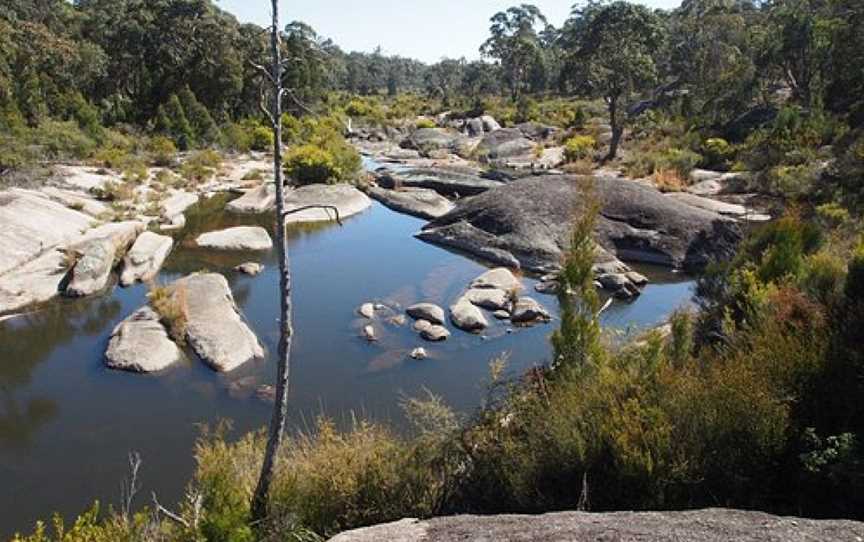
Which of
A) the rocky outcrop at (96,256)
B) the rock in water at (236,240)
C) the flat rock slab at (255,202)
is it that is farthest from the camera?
the flat rock slab at (255,202)

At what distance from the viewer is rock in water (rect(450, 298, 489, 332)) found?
17.9m

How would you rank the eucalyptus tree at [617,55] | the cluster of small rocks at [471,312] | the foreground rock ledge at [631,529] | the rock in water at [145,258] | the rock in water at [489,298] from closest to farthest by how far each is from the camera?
the foreground rock ledge at [631,529] < the cluster of small rocks at [471,312] < the rock in water at [489,298] < the rock in water at [145,258] < the eucalyptus tree at [617,55]

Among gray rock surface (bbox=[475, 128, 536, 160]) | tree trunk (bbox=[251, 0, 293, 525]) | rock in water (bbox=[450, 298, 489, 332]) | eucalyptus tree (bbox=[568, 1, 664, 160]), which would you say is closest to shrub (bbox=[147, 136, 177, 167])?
gray rock surface (bbox=[475, 128, 536, 160])

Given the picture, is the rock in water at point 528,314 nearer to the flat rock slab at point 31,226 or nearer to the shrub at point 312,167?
the flat rock slab at point 31,226

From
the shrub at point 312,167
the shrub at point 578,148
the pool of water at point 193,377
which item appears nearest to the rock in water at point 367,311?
the pool of water at point 193,377

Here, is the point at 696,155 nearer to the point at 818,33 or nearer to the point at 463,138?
the point at 818,33

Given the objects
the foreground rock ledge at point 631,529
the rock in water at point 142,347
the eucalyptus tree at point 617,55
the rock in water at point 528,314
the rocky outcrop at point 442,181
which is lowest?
the rock in water at point 142,347

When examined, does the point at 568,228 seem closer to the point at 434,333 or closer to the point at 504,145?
the point at 434,333

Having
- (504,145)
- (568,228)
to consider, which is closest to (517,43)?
(504,145)

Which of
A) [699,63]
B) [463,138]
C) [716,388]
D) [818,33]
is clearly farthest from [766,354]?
[699,63]

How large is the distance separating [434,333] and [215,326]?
5.49m

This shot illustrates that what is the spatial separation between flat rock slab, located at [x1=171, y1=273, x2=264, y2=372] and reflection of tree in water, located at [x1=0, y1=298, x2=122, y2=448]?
254cm

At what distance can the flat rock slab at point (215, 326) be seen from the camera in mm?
15328

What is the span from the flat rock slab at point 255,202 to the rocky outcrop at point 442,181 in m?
8.01
